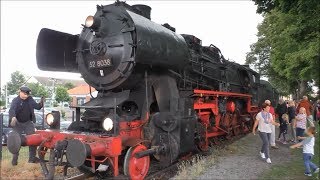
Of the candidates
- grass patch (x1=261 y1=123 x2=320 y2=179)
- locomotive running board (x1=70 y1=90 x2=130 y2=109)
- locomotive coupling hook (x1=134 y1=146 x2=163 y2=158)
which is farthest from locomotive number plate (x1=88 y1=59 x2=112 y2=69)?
grass patch (x1=261 y1=123 x2=320 y2=179)

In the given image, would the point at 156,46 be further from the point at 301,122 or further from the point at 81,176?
the point at 301,122

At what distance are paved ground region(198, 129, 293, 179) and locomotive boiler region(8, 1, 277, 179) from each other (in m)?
0.84

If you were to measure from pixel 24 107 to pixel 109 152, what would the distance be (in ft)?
11.3

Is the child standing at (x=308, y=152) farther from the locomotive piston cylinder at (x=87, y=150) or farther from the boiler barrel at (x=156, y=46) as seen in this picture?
the locomotive piston cylinder at (x=87, y=150)

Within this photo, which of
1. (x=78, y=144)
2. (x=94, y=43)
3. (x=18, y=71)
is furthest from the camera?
(x=18, y=71)

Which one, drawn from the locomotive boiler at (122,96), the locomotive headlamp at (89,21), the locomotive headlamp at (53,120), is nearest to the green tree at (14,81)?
the locomotive boiler at (122,96)

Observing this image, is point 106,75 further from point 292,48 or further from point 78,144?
point 292,48

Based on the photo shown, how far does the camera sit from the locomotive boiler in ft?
21.4

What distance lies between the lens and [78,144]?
230 inches

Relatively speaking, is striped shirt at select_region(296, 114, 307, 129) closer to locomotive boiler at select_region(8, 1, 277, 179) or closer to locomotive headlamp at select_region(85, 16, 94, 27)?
locomotive boiler at select_region(8, 1, 277, 179)

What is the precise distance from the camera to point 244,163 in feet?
28.3

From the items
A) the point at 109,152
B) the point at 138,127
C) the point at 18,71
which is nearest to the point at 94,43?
the point at 138,127

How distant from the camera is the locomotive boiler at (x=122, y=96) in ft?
21.4

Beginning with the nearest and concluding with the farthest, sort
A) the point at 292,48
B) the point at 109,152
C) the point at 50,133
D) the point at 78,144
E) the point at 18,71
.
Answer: the point at 78,144 → the point at 109,152 → the point at 50,133 → the point at 292,48 → the point at 18,71
